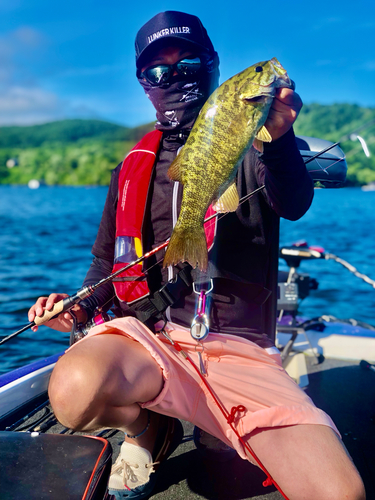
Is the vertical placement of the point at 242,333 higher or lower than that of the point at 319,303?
higher

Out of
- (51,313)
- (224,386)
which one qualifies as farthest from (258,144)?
(51,313)

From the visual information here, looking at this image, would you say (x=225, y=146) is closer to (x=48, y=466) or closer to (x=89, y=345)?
(x=89, y=345)

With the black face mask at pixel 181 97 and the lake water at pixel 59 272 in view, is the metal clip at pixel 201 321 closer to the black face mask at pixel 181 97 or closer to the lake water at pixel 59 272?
the black face mask at pixel 181 97

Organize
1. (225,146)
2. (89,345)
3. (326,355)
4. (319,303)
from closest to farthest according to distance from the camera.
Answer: (225,146) → (89,345) → (326,355) → (319,303)

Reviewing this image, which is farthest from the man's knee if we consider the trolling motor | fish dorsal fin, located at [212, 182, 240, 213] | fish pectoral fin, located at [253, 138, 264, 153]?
the trolling motor

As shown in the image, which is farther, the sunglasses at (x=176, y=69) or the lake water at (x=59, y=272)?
the lake water at (x=59, y=272)

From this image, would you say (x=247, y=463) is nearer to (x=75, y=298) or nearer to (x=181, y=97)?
(x=75, y=298)

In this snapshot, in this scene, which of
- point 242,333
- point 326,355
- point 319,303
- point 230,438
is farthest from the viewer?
point 319,303

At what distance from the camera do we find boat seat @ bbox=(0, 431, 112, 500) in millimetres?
1530

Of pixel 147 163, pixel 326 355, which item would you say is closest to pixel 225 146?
Answer: pixel 147 163

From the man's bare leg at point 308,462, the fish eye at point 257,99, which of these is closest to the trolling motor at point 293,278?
the man's bare leg at point 308,462

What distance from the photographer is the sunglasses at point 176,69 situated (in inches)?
98.5

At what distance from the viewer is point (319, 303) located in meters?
11.6

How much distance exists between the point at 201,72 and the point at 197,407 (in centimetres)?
183
